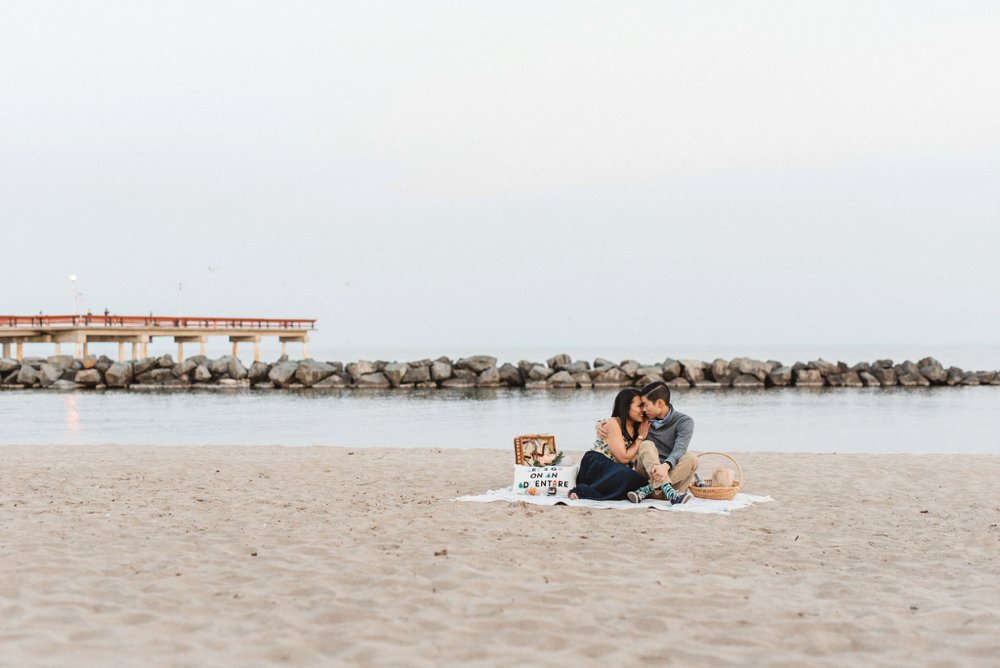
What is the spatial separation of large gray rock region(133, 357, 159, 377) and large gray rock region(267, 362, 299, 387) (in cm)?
714

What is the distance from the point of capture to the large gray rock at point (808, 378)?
1505 inches

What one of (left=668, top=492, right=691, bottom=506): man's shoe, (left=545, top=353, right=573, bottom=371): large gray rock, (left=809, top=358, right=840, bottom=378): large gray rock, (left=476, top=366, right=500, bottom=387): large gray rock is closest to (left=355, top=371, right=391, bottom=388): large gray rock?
(left=476, top=366, right=500, bottom=387): large gray rock

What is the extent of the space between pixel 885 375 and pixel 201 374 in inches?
1205

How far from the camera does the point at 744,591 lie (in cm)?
518

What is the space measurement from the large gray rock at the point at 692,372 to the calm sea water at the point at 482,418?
3221mm

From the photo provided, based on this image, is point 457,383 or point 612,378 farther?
point 457,383

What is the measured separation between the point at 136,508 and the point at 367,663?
4981mm

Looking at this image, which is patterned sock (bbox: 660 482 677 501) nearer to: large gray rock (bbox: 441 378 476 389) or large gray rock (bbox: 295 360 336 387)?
large gray rock (bbox: 441 378 476 389)

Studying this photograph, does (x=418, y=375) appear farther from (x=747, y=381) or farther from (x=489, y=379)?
(x=747, y=381)

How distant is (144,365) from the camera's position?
1737 inches

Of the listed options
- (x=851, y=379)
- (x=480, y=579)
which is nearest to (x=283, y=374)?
(x=851, y=379)

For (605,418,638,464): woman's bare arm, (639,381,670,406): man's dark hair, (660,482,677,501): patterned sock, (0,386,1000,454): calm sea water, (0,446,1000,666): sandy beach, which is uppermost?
(639,381,670,406): man's dark hair

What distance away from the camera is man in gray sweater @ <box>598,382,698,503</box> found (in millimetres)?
8110

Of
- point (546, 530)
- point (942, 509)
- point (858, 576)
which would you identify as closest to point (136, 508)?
point (546, 530)
